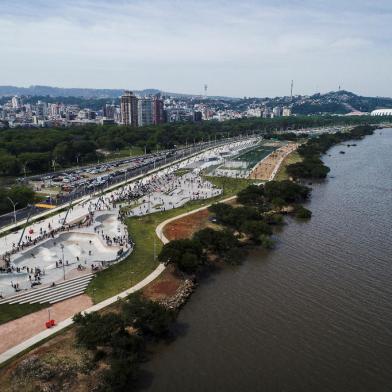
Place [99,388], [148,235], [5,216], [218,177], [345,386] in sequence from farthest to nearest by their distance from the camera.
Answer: [218,177], [5,216], [148,235], [345,386], [99,388]

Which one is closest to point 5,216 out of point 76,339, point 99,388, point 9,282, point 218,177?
point 9,282

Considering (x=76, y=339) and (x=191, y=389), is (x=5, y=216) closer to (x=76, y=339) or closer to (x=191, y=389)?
(x=76, y=339)

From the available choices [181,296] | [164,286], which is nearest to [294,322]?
[181,296]

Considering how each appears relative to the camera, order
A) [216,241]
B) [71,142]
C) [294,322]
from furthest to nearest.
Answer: [71,142], [216,241], [294,322]

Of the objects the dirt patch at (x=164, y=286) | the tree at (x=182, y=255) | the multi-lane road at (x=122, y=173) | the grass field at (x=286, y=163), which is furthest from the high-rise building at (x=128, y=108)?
the dirt patch at (x=164, y=286)

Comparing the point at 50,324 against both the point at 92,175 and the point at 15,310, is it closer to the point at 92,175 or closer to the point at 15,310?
the point at 15,310

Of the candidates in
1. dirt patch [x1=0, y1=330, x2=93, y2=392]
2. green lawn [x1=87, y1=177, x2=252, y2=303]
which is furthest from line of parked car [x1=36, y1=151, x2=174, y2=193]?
dirt patch [x1=0, y1=330, x2=93, y2=392]

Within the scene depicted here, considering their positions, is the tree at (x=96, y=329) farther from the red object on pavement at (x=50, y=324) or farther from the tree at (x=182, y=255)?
the tree at (x=182, y=255)
